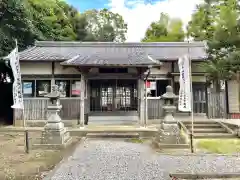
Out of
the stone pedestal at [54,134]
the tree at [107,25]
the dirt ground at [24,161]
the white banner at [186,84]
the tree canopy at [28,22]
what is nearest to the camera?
the dirt ground at [24,161]

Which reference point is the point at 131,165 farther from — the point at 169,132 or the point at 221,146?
the point at 221,146

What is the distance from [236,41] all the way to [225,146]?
4253mm

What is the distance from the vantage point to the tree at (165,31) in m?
33.4

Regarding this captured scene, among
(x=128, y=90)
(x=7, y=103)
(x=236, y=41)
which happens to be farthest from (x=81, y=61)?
(x=7, y=103)

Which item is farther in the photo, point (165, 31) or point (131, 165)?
point (165, 31)

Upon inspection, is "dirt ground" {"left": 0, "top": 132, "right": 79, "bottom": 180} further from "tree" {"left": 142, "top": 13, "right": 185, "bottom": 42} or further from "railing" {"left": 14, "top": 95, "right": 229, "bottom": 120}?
"tree" {"left": 142, "top": 13, "right": 185, "bottom": 42}

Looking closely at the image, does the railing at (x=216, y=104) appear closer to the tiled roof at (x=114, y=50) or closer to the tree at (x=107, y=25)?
the tiled roof at (x=114, y=50)

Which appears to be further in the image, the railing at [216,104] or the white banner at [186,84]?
the railing at [216,104]

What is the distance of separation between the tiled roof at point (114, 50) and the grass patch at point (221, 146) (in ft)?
18.9

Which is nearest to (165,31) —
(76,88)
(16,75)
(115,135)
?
(76,88)

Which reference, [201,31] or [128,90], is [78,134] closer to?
[128,90]

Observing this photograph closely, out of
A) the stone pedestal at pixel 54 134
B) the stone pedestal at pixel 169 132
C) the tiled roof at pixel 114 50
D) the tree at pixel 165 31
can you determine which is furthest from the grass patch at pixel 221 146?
the tree at pixel 165 31

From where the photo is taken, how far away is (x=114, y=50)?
696 inches

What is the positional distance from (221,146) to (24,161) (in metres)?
6.35
